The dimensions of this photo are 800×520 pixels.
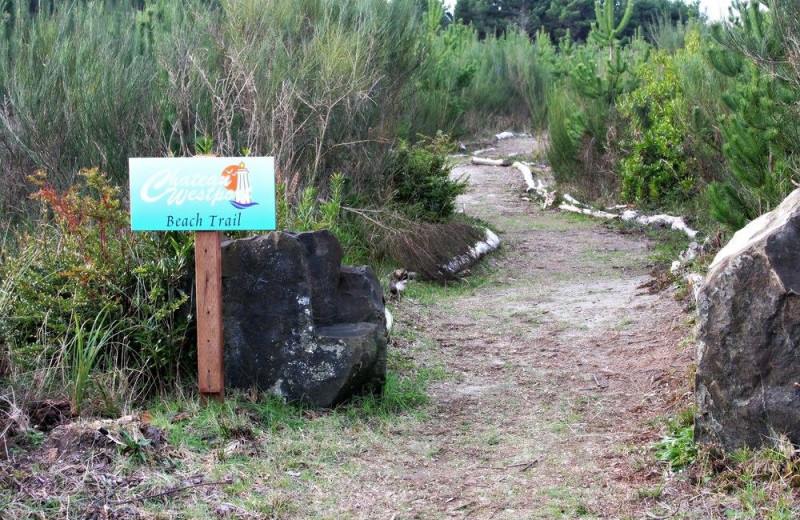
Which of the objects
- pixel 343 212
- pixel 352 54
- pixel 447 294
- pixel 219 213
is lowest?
pixel 447 294

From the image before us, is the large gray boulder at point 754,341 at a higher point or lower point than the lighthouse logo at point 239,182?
lower

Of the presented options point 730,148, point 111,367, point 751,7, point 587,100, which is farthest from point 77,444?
point 587,100

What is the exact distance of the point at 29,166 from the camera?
9.41 meters

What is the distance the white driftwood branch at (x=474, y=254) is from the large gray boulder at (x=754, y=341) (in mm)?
5817

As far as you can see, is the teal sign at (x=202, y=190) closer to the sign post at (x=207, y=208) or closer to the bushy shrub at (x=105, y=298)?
the sign post at (x=207, y=208)

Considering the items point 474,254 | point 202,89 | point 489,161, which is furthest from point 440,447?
point 489,161

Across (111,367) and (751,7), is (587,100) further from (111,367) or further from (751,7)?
(111,367)

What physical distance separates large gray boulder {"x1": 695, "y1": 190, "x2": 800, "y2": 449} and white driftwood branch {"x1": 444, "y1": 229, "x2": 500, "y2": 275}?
582 centimetres

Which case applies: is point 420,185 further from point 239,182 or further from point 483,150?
point 483,150

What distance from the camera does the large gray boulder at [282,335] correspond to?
5637mm

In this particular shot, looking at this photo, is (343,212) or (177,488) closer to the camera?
(177,488)

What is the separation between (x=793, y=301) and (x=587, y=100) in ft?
43.4

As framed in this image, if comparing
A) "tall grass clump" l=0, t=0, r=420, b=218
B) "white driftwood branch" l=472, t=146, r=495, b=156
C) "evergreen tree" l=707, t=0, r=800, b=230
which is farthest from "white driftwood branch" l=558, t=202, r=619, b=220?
"white driftwood branch" l=472, t=146, r=495, b=156

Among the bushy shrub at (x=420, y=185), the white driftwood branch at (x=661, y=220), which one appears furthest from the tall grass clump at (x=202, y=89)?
the white driftwood branch at (x=661, y=220)
